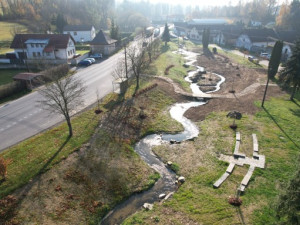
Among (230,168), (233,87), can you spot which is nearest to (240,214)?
(230,168)

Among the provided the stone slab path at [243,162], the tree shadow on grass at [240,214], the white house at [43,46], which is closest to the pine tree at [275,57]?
the stone slab path at [243,162]

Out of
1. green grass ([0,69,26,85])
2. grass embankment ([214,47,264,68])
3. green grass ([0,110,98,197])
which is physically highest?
grass embankment ([214,47,264,68])

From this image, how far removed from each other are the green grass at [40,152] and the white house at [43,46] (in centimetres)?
3317

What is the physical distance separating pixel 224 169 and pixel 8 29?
97.5 metres

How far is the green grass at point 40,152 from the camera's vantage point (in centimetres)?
1892

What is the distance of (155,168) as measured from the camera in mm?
22281

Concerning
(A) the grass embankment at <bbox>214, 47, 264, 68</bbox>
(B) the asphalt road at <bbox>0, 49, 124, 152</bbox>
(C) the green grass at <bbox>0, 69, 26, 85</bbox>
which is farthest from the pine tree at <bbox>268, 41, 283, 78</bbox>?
(C) the green grass at <bbox>0, 69, 26, 85</bbox>

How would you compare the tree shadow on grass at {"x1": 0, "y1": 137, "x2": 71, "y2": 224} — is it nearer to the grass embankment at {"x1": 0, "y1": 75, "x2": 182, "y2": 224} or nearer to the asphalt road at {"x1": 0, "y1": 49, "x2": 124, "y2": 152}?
the grass embankment at {"x1": 0, "y1": 75, "x2": 182, "y2": 224}

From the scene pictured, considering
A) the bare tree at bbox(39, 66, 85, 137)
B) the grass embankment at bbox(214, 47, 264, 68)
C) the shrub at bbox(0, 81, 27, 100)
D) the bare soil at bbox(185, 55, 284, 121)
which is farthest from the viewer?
the grass embankment at bbox(214, 47, 264, 68)

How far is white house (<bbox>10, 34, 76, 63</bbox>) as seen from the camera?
53875mm

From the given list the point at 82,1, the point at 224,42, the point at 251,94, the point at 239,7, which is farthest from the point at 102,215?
the point at 239,7

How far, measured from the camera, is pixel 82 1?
128m

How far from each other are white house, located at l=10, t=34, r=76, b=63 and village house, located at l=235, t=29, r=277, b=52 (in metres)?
58.7

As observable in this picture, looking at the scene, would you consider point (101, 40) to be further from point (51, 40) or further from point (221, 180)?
point (221, 180)
